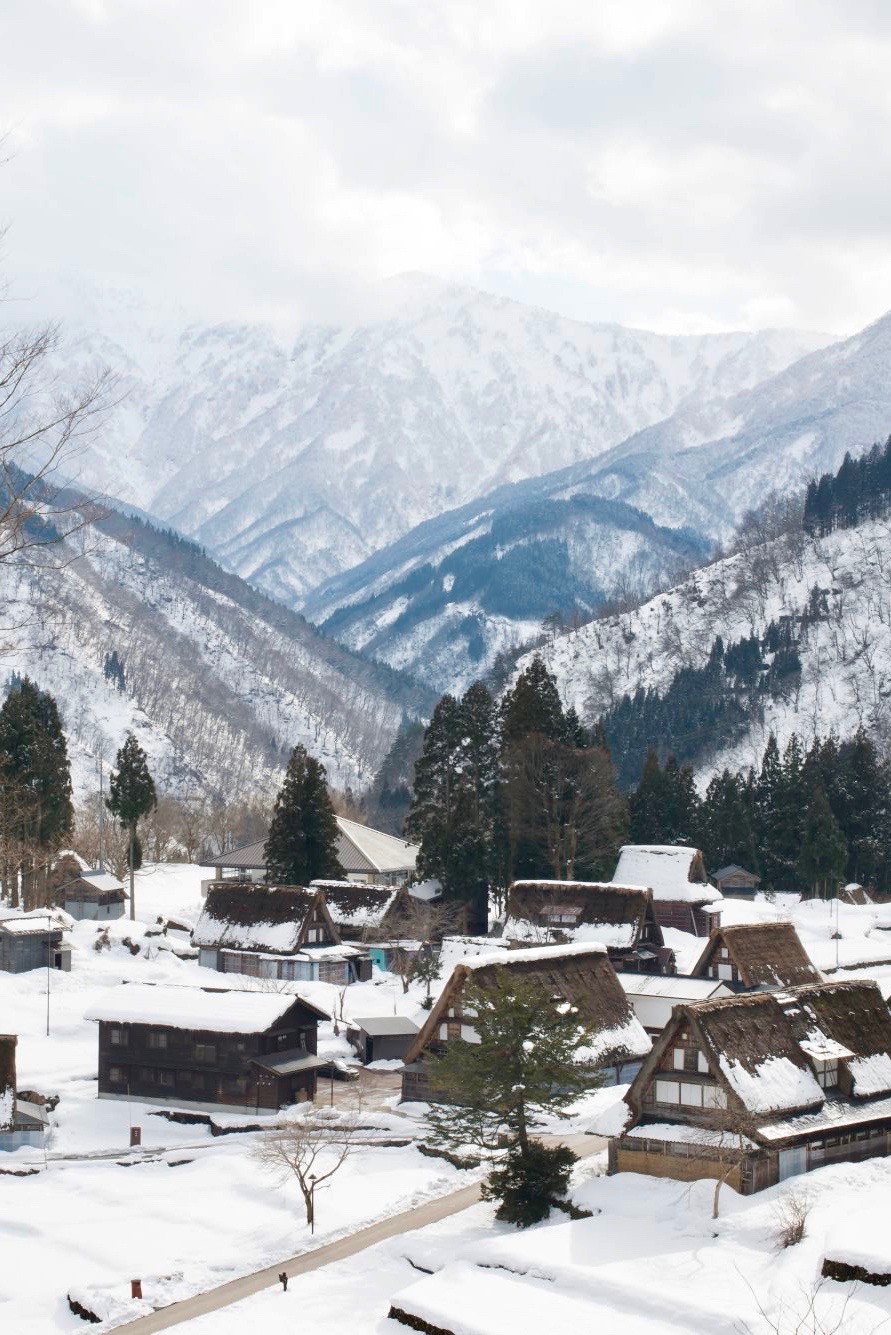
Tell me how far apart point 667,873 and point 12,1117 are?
40.5 m

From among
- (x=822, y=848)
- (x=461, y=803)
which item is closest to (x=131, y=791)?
(x=461, y=803)

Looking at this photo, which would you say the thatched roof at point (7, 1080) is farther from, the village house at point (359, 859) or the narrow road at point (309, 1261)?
the village house at point (359, 859)

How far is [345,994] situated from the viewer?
57219 millimetres

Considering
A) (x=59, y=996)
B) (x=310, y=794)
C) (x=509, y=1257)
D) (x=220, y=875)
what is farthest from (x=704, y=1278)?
(x=220, y=875)

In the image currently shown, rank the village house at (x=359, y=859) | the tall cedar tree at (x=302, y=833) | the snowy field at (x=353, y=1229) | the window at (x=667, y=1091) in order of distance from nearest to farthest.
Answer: the snowy field at (x=353, y=1229) < the window at (x=667, y=1091) < the tall cedar tree at (x=302, y=833) < the village house at (x=359, y=859)

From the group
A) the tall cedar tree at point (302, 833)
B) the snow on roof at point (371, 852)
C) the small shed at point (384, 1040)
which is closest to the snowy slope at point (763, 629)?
the snow on roof at point (371, 852)

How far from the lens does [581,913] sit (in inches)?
2304

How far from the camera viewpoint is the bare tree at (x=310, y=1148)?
110 feet

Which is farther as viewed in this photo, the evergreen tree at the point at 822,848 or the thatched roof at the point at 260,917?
the evergreen tree at the point at 822,848

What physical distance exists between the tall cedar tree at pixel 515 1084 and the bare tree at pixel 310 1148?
3.73 m

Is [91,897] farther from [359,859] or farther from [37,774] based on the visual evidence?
[359,859]

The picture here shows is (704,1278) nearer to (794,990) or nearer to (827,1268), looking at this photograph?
(827,1268)

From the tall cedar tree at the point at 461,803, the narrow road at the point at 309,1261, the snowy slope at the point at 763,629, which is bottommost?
the narrow road at the point at 309,1261

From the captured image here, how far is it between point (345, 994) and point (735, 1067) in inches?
1110
